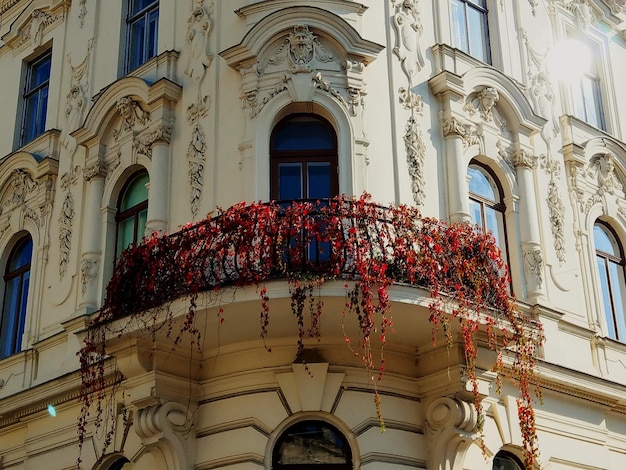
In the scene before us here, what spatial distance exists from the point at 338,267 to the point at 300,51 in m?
3.66

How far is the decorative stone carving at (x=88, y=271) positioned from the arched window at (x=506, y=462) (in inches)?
252

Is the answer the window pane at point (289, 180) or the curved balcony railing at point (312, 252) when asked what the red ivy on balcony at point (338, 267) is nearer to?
the curved balcony railing at point (312, 252)

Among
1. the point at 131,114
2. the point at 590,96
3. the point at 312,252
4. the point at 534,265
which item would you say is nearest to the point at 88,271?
the point at 131,114

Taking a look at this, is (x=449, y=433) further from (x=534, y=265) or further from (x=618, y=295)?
(x=618, y=295)

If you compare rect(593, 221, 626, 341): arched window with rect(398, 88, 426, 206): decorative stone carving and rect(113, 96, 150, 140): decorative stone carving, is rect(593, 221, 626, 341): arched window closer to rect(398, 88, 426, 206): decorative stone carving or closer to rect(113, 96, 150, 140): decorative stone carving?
rect(398, 88, 426, 206): decorative stone carving

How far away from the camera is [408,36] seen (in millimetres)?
14758

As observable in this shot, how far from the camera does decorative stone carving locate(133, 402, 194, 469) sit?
41.4 ft

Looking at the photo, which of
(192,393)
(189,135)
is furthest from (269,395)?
(189,135)

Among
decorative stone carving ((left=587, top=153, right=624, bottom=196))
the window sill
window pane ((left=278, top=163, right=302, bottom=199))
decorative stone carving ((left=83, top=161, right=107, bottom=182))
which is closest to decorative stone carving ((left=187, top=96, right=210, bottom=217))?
the window sill

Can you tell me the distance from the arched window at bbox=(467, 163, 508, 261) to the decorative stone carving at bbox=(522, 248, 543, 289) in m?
0.32

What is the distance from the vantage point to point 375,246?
1221cm

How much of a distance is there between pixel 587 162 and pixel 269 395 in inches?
291

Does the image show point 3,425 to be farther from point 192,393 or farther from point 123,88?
point 123,88

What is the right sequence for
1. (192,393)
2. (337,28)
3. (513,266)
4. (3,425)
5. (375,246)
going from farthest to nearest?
1. (3,425)
2. (513,266)
3. (337,28)
4. (192,393)
5. (375,246)
